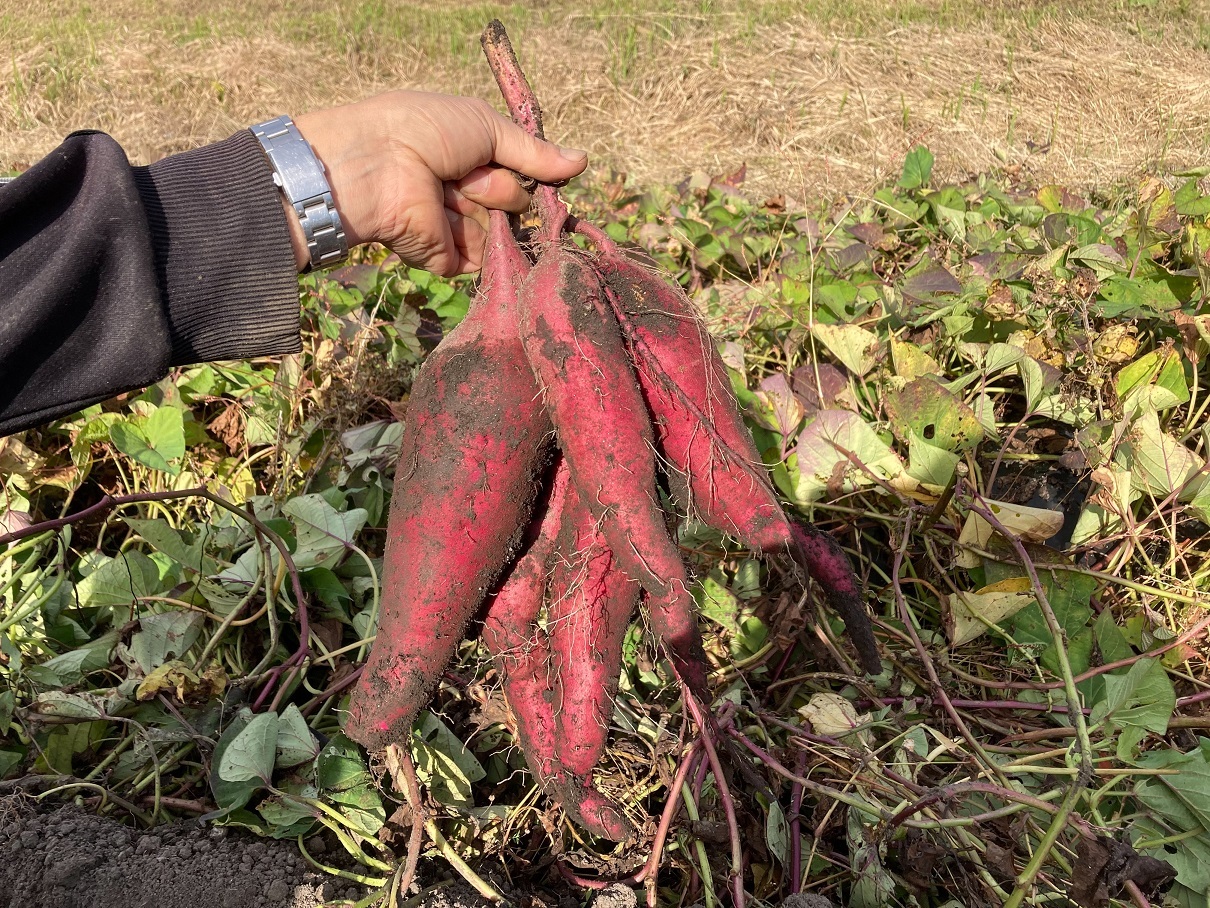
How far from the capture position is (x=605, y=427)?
1.06 metres

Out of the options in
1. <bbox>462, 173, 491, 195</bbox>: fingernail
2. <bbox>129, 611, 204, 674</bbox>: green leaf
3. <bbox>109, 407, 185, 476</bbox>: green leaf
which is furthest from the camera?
<bbox>109, 407, 185, 476</bbox>: green leaf

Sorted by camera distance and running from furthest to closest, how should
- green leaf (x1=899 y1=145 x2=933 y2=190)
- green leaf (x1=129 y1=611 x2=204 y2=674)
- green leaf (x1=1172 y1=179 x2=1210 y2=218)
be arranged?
green leaf (x1=899 y1=145 x2=933 y2=190) → green leaf (x1=1172 y1=179 x2=1210 y2=218) → green leaf (x1=129 y1=611 x2=204 y2=674)

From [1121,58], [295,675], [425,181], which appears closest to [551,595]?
[295,675]

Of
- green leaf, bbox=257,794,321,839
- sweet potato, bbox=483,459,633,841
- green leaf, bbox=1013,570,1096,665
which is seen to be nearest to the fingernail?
sweet potato, bbox=483,459,633,841

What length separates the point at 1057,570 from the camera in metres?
1.39

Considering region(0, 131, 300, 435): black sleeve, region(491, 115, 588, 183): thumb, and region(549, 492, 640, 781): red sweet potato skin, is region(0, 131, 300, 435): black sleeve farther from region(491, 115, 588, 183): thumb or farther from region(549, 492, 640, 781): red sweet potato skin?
Answer: region(549, 492, 640, 781): red sweet potato skin

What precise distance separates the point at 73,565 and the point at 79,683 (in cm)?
31

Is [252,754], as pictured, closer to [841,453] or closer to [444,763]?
[444,763]

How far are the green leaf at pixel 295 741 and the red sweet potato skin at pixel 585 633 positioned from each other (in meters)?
0.38

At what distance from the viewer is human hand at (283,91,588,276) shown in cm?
127

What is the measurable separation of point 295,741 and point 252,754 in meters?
0.06

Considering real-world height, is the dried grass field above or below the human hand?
below

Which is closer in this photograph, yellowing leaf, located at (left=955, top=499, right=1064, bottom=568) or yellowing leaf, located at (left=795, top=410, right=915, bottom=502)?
yellowing leaf, located at (left=955, top=499, right=1064, bottom=568)

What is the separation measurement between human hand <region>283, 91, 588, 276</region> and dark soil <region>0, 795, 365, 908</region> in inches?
34.0
